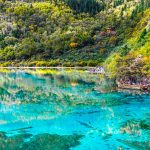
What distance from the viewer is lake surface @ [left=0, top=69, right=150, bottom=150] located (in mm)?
27469

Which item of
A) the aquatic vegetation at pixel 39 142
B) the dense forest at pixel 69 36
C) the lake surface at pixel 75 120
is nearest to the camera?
the aquatic vegetation at pixel 39 142


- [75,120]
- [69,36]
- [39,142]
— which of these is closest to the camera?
[39,142]

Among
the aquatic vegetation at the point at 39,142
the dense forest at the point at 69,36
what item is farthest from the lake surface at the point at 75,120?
the dense forest at the point at 69,36

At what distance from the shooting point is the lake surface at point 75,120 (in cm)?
Answer: 2747

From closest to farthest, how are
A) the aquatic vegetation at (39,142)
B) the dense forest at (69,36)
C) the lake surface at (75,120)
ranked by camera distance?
the aquatic vegetation at (39,142)
the lake surface at (75,120)
the dense forest at (69,36)

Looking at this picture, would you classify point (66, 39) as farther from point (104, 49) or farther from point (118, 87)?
point (118, 87)

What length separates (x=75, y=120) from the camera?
115 ft

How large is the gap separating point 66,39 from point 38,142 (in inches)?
4784

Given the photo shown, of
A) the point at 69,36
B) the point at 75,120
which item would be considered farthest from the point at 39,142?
the point at 69,36

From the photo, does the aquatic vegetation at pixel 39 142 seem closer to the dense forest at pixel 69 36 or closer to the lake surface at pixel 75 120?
the lake surface at pixel 75 120

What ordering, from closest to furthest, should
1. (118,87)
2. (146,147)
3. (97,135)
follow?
(146,147) → (97,135) → (118,87)

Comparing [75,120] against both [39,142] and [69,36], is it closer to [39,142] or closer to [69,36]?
[39,142]

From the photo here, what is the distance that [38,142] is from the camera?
91.1ft

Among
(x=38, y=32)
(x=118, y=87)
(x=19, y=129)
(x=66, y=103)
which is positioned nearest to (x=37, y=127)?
(x=19, y=129)
